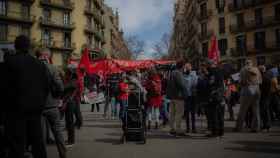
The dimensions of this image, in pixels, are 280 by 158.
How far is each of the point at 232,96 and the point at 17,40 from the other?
1138 centimetres

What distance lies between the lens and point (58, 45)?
53.2 metres

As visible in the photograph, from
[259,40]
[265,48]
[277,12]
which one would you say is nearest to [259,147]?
[265,48]

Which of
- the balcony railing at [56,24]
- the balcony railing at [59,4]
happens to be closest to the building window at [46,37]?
the balcony railing at [56,24]

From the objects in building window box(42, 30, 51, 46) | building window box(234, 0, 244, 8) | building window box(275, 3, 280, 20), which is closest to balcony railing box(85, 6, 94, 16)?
building window box(42, 30, 51, 46)

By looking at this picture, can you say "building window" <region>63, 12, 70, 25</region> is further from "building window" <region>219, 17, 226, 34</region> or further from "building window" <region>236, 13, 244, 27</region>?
"building window" <region>236, 13, 244, 27</region>

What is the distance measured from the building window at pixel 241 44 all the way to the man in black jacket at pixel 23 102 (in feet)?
152

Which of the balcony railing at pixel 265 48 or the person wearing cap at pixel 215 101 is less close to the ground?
the balcony railing at pixel 265 48

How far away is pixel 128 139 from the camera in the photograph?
881 cm

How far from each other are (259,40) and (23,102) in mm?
46160

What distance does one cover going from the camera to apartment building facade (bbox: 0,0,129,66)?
48.9 metres

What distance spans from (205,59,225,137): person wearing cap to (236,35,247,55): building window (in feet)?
134

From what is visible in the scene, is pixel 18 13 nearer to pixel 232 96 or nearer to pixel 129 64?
pixel 129 64

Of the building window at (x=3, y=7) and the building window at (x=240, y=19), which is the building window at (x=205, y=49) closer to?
the building window at (x=240, y=19)

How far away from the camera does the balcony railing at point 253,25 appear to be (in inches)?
1779
